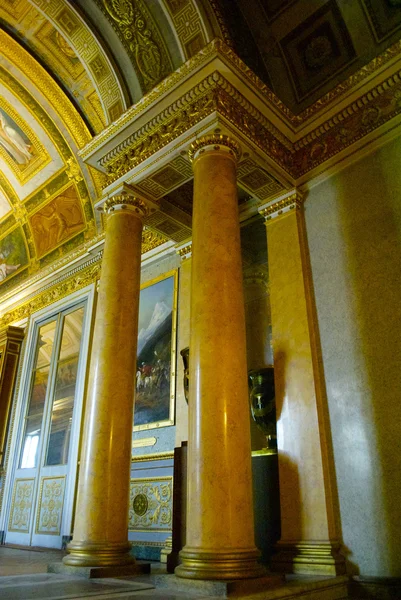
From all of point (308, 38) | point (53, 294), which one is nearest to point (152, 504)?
point (53, 294)

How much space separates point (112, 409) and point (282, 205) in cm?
349

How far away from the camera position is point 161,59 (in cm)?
614

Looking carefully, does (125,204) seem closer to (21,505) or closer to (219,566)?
(219,566)

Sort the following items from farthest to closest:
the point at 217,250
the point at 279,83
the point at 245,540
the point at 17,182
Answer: the point at 17,182, the point at 279,83, the point at 217,250, the point at 245,540

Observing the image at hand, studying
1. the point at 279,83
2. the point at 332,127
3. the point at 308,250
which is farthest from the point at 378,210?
the point at 279,83

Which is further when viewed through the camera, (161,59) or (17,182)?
(17,182)

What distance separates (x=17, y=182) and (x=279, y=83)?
6880mm

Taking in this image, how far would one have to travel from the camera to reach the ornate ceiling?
5.89 metres

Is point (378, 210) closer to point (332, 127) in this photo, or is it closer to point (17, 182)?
point (332, 127)

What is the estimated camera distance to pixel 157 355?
7828 mm

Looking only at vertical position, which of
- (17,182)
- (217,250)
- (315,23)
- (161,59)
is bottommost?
(217,250)

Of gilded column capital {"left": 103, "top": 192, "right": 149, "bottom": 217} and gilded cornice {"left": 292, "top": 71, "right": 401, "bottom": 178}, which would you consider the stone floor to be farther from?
gilded cornice {"left": 292, "top": 71, "right": 401, "bottom": 178}

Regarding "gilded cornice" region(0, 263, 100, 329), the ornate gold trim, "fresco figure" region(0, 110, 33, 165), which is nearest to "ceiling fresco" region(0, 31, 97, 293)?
"fresco figure" region(0, 110, 33, 165)

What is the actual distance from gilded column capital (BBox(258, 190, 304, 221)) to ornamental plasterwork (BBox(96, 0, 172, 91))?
2179 millimetres
